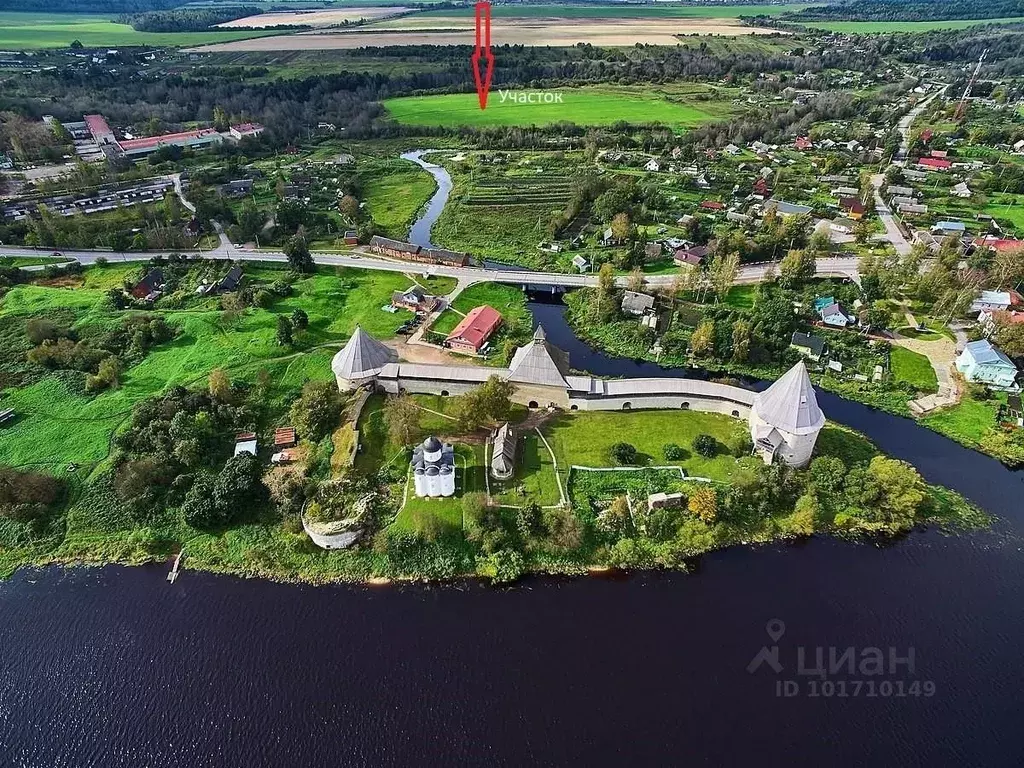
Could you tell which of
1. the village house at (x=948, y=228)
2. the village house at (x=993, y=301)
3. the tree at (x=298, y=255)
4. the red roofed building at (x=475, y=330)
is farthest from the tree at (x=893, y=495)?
the tree at (x=298, y=255)

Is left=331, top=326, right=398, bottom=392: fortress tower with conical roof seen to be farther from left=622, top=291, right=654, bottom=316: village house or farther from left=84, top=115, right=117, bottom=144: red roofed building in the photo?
left=84, top=115, right=117, bottom=144: red roofed building

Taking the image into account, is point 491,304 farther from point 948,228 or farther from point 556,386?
point 948,228

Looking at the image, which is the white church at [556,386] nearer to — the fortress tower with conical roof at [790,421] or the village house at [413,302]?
the fortress tower with conical roof at [790,421]

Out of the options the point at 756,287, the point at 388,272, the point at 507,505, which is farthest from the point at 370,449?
the point at 756,287

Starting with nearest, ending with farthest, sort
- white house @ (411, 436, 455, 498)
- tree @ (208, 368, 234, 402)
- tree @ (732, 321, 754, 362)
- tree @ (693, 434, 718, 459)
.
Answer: white house @ (411, 436, 455, 498)
tree @ (693, 434, 718, 459)
tree @ (208, 368, 234, 402)
tree @ (732, 321, 754, 362)

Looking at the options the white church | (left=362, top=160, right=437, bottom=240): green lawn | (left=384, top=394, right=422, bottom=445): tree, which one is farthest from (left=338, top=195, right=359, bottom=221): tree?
(left=384, top=394, right=422, bottom=445): tree

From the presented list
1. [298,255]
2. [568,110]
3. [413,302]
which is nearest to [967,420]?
[413,302]

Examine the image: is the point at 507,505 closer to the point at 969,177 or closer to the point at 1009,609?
the point at 1009,609
